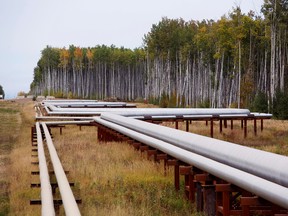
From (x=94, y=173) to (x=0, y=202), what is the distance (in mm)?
1988

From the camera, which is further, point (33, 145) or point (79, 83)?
point (79, 83)

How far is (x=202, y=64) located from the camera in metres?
62.9

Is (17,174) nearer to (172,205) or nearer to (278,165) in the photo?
(172,205)

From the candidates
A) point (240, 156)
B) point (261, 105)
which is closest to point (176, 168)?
point (240, 156)

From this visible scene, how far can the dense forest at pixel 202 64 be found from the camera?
45.0 m

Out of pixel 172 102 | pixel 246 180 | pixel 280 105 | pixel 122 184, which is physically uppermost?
pixel 246 180

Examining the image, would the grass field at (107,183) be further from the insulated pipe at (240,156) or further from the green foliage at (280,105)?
the green foliage at (280,105)

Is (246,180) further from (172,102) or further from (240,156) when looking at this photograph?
(172,102)

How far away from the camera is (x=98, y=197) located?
758cm

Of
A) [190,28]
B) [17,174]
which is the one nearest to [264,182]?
[17,174]

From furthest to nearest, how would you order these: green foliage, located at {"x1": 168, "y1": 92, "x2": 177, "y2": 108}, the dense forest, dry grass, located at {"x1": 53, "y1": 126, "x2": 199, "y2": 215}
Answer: green foliage, located at {"x1": 168, "y1": 92, "x2": 177, "y2": 108} < the dense forest < dry grass, located at {"x1": 53, "y1": 126, "x2": 199, "y2": 215}

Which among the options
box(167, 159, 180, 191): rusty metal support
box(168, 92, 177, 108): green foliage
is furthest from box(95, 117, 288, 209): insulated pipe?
box(168, 92, 177, 108): green foliage

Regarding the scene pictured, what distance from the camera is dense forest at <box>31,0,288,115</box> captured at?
45031 millimetres

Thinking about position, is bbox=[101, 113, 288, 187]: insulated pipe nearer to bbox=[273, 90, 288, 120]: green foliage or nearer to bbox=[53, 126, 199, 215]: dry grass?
bbox=[53, 126, 199, 215]: dry grass
